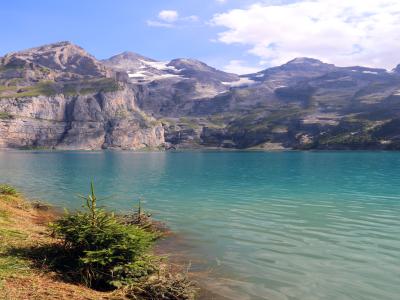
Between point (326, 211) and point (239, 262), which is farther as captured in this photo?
point (326, 211)

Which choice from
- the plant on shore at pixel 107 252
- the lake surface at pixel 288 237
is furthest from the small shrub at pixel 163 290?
the lake surface at pixel 288 237

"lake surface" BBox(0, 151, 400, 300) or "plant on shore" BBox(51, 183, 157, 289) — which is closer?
"plant on shore" BBox(51, 183, 157, 289)

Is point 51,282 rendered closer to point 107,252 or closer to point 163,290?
point 107,252

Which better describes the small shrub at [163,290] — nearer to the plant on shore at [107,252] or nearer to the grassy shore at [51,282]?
the grassy shore at [51,282]

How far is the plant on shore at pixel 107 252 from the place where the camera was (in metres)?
17.3

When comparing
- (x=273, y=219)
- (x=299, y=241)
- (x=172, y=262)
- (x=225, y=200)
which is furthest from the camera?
(x=225, y=200)

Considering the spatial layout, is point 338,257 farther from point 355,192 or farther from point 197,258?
point 355,192

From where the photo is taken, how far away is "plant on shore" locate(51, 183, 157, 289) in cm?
1728

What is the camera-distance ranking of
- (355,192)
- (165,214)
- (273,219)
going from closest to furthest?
(273,219), (165,214), (355,192)

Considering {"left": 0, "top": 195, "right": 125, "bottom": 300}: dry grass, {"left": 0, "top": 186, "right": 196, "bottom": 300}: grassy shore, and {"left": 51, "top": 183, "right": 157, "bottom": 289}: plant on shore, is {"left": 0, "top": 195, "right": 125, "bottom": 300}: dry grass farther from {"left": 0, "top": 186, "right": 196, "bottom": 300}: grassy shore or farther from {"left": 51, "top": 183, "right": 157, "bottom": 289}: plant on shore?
{"left": 51, "top": 183, "right": 157, "bottom": 289}: plant on shore

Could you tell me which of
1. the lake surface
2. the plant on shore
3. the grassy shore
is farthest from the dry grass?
the lake surface

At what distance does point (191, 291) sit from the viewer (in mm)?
17078

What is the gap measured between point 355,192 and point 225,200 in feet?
74.8

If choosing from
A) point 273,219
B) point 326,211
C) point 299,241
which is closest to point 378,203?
point 326,211
